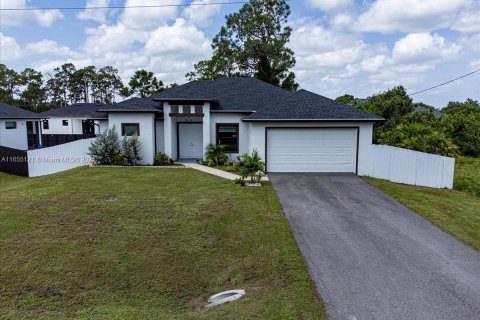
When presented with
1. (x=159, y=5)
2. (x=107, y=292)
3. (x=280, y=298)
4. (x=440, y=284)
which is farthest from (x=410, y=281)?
(x=159, y=5)

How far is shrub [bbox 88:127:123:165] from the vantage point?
1642 centimetres

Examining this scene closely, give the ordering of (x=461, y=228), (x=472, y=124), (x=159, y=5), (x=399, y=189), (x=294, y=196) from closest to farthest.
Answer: (x=461, y=228) → (x=294, y=196) → (x=399, y=189) → (x=159, y=5) → (x=472, y=124)

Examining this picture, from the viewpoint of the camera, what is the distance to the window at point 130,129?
55.3 ft

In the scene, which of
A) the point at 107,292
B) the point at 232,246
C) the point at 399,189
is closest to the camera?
the point at 107,292

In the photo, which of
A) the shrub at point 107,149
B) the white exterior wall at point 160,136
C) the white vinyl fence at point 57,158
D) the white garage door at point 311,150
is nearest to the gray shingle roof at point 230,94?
the white exterior wall at point 160,136

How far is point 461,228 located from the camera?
317 inches

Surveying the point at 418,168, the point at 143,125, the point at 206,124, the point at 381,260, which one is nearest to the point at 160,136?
the point at 143,125

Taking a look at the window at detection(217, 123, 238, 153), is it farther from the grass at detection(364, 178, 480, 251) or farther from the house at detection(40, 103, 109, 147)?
the house at detection(40, 103, 109, 147)

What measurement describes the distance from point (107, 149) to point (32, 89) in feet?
174

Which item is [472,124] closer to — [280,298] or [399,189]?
[399,189]

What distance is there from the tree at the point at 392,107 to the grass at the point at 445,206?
11795 millimetres

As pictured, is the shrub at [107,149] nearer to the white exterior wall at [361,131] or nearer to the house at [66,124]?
the white exterior wall at [361,131]

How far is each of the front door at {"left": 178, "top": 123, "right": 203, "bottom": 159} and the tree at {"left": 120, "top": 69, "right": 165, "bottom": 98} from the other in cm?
1556

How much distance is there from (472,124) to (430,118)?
282 cm
